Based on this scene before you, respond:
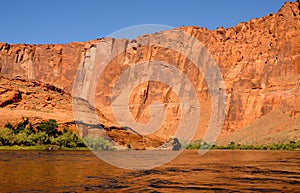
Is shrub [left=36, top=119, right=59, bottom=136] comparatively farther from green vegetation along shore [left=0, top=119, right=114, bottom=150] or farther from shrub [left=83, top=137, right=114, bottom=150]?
shrub [left=83, top=137, right=114, bottom=150]

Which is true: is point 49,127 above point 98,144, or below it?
above

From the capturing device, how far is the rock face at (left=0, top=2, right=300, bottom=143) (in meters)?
123

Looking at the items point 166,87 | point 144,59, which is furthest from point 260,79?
point 144,59

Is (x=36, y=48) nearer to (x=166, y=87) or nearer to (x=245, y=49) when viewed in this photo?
(x=166, y=87)

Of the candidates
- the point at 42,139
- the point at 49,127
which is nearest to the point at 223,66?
the point at 49,127

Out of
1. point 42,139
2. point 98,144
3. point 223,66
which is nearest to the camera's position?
point 42,139

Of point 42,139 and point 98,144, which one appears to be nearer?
point 42,139

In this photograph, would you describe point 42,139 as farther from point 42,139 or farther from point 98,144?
point 98,144

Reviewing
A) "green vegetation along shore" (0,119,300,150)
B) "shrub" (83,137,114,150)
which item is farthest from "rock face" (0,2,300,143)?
"shrub" (83,137,114,150)

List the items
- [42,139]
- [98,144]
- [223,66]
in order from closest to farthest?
[42,139]
[98,144]
[223,66]

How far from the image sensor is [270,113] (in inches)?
4712

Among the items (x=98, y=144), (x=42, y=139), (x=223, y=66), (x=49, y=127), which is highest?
(x=223, y=66)

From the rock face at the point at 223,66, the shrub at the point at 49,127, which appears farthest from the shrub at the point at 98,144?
the rock face at the point at 223,66

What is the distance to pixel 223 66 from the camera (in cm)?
15138
